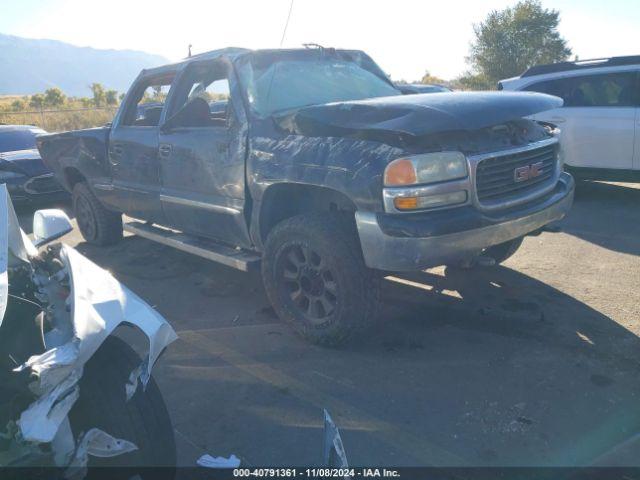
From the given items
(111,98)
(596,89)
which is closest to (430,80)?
A: (111,98)

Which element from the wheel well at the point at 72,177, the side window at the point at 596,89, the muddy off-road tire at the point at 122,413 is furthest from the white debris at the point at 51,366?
the side window at the point at 596,89

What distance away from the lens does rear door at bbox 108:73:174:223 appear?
5.11 metres

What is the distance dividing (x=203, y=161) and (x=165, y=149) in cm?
59

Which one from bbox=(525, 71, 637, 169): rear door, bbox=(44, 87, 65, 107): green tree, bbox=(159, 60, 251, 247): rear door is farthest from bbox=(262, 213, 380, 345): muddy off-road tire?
bbox=(44, 87, 65, 107): green tree

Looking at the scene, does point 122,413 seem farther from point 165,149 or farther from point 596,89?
point 596,89

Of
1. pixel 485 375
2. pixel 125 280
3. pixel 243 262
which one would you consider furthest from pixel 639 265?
pixel 125 280

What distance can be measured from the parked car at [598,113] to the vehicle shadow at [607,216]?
1.33 ft

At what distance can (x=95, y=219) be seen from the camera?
647 cm

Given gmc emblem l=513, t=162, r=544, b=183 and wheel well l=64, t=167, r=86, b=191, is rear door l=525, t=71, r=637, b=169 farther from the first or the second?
wheel well l=64, t=167, r=86, b=191

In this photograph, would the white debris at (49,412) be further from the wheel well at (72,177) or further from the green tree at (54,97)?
the green tree at (54,97)

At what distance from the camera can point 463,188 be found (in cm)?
332

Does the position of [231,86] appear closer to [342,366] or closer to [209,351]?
[209,351]

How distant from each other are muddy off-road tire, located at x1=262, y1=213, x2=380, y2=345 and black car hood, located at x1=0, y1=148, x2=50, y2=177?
6.45m

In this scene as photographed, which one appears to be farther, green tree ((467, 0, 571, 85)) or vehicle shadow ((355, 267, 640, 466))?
green tree ((467, 0, 571, 85))
